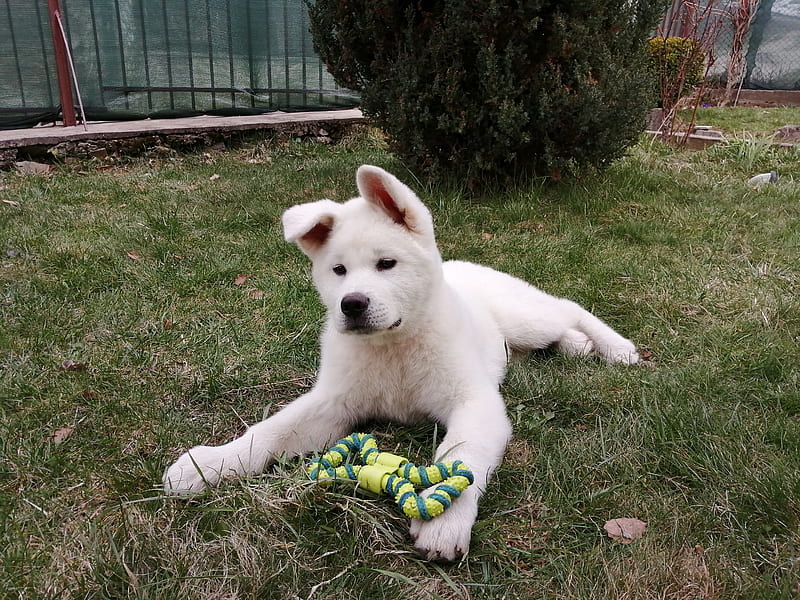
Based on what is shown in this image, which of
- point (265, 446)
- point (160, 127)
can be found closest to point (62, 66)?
point (160, 127)

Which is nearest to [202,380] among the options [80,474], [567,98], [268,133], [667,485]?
[80,474]

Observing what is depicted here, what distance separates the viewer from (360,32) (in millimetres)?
5480

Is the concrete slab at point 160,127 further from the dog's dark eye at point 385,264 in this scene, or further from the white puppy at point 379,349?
→ the dog's dark eye at point 385,264

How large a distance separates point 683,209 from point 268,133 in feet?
17.3

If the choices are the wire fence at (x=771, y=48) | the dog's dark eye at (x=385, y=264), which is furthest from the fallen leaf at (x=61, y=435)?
the wire fence at (x=771, y=48)

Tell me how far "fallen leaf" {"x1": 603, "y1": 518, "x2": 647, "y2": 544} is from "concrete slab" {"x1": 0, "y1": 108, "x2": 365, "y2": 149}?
723 centimetres

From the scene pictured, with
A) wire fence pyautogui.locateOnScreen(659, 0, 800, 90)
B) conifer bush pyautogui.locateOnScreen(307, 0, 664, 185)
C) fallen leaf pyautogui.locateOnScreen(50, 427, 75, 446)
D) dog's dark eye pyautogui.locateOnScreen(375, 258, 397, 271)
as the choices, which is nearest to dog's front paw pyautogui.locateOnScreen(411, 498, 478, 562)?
dog's dark eye pyautogui.locateOnScreen(375, 258, 397, 271)

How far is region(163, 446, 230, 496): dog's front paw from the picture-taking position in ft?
6.78

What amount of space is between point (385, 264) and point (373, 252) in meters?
0.07

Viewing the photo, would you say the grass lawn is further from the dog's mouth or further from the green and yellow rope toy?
the dog's mouth

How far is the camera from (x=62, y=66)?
7.70m

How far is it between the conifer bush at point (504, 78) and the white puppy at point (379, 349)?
9.13ft

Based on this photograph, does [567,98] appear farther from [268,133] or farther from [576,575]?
[268,133]

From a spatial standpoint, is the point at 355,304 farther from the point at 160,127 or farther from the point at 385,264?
the point at 160,127
